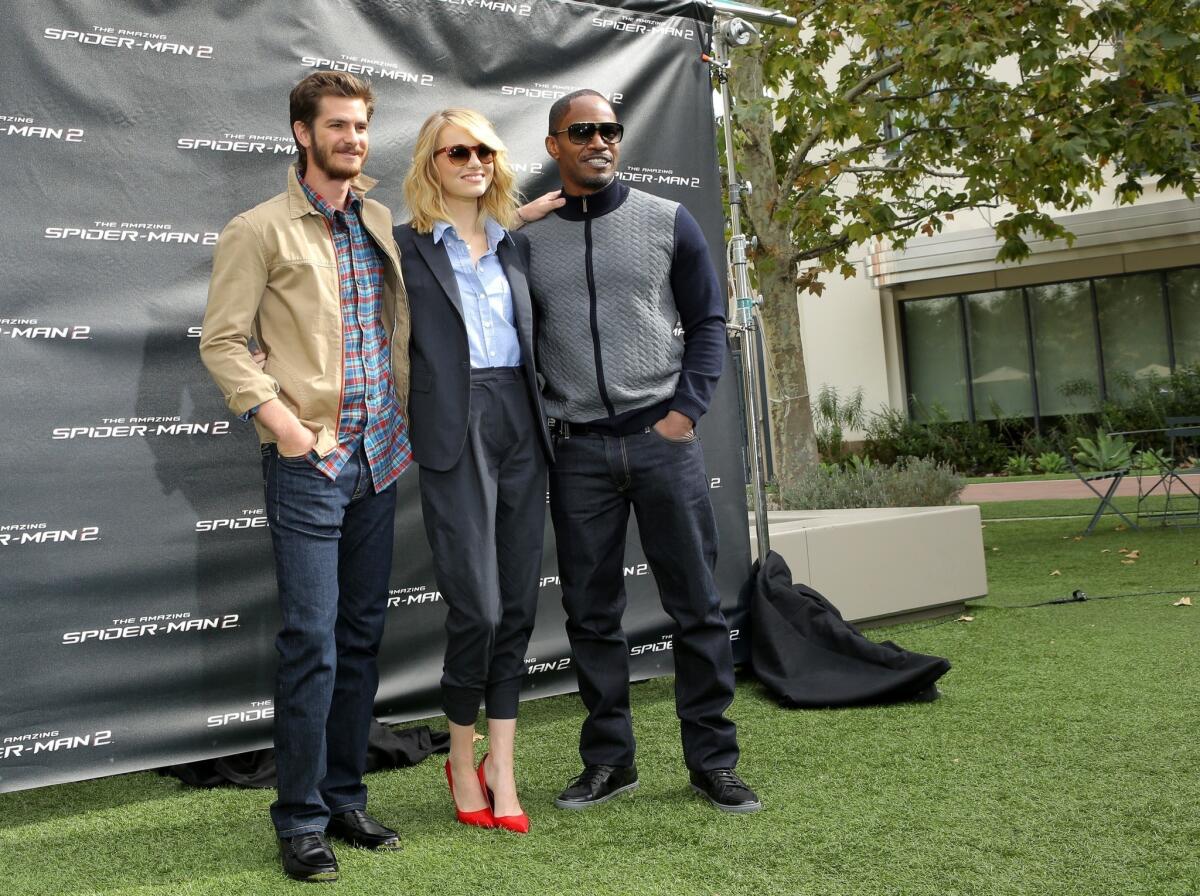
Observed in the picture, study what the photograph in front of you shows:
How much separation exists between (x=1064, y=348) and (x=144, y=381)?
18667 mm

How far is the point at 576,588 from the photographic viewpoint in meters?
3.96

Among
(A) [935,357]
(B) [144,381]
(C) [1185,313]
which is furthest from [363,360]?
(A) [935,357]

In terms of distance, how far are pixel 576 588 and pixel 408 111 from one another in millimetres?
2198

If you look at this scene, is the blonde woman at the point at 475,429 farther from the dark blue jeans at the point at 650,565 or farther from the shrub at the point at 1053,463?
the shrub at the point at 1053,463

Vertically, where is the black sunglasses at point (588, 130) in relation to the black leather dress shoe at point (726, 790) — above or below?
above

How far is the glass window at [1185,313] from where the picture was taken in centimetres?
1917

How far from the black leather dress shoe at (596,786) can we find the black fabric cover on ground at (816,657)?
4.23 feet

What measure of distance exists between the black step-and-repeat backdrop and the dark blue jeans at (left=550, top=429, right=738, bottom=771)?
1205 millimetres

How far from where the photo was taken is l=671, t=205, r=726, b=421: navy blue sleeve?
12.5 ft

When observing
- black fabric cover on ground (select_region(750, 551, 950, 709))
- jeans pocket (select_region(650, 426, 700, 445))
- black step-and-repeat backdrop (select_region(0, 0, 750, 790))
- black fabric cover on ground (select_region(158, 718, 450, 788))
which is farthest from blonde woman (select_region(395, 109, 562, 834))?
black fabric cover on ground (select_region(750, 551, 950, 709))

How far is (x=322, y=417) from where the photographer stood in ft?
11.2

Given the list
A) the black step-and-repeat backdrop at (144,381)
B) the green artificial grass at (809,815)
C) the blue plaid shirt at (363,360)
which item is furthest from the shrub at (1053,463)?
the blue plaid shirt at (363,360)

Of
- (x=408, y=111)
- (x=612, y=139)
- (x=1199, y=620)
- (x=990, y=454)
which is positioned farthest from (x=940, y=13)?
(x=990, y=454)

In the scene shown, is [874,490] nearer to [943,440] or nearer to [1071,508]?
[1071,508]
